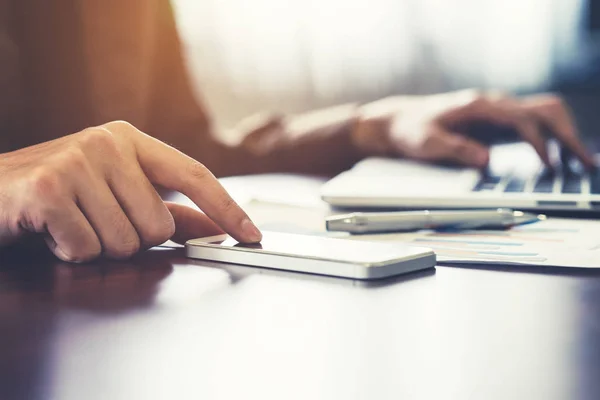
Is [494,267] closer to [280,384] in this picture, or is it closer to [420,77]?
[280,384]

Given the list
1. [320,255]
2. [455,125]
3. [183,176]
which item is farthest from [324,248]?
[455,125]

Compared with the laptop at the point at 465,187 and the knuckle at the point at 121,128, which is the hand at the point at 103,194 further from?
the laptop at the point at 465,187

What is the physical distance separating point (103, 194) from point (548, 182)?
22.1 inches

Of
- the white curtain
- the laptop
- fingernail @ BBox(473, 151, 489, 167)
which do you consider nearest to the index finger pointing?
the laptop

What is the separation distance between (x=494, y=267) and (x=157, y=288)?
0.70 feet

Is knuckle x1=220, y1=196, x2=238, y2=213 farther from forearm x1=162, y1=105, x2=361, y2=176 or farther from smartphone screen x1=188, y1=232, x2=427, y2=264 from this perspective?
forearm x1=162, y1=105, x2=361, y2=176

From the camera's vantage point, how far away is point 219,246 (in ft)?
1.71

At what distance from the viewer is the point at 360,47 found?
244cm

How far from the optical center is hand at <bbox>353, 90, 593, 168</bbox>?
1.05m

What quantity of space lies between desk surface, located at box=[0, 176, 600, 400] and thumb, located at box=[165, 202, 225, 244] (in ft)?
0.30

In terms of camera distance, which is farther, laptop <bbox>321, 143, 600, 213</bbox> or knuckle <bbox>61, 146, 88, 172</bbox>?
laptop <bbox>321, 143, 600, 213</bbox>

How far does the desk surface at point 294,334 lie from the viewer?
0.27 meters

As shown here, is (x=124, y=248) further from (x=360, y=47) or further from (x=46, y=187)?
(x=360, y=47)

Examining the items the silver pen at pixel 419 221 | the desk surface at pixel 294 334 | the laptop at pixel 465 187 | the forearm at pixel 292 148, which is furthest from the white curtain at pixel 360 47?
the desk surface at pixel 294 334
